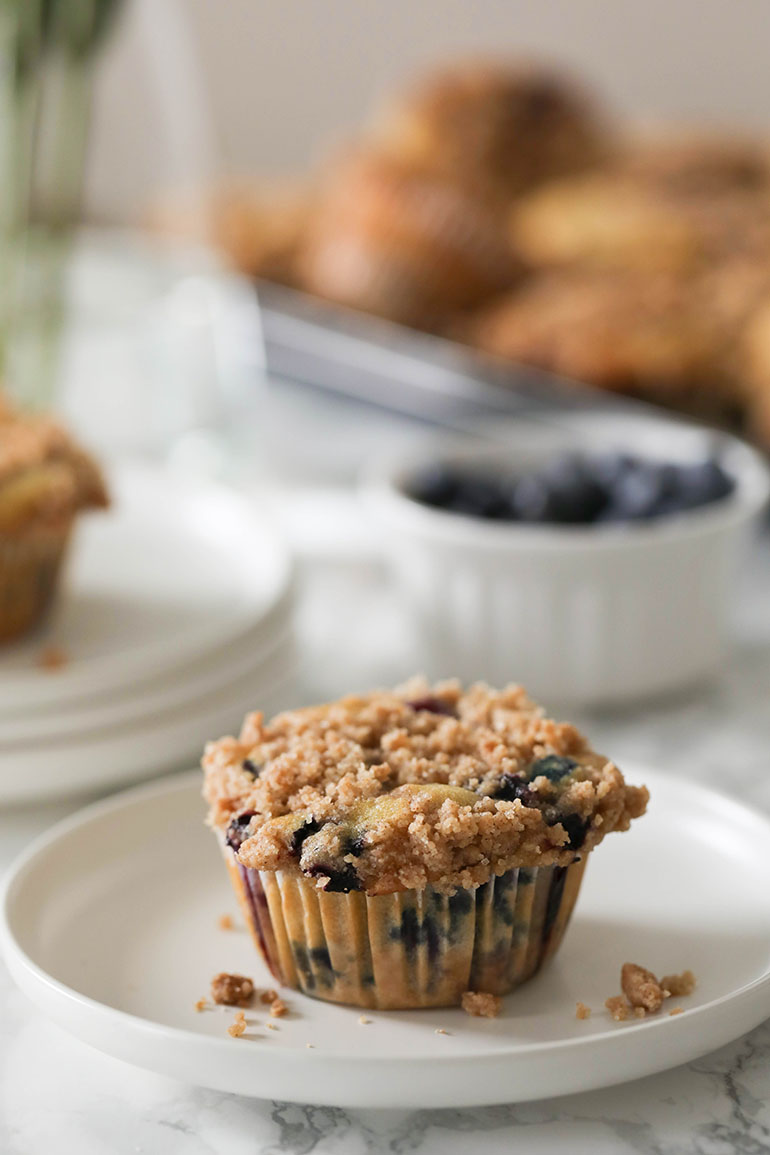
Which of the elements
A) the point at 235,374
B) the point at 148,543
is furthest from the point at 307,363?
the point at 148,543

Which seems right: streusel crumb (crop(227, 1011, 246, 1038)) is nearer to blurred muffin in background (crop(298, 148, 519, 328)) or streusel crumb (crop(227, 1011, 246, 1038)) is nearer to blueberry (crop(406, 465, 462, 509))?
blueberry (crop(406, 465, 462, 509))

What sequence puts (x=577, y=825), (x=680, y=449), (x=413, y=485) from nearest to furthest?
(x=577, y=825) < (x=413, y=485) < (x=680, y=449)

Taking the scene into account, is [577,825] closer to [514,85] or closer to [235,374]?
[235,374]

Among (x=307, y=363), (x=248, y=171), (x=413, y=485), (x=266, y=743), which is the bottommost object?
(x=248, y=171)

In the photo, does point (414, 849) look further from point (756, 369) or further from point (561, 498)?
point (756, 369)

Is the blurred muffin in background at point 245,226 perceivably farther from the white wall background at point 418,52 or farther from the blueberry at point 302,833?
the blueberry at point 302,833

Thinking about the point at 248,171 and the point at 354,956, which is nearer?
the point at 354,956

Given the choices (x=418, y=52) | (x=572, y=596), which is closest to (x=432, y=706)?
(x=572, y=596)
